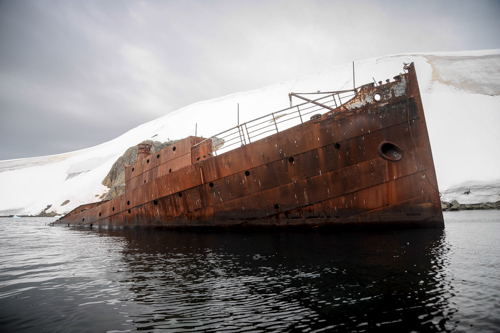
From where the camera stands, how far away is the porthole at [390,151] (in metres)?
8.74

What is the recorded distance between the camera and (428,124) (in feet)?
104

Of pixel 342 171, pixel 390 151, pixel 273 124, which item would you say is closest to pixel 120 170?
pixel 273 124

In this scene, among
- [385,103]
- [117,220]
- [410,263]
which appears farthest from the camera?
[117,220]

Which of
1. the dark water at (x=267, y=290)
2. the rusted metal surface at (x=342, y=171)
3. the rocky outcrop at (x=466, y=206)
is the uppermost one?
the rusted metal surface at (x=342, y=171)

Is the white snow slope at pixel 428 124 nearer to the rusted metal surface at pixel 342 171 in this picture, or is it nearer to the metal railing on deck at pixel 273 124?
the metal railing on deck at pixel 273 124

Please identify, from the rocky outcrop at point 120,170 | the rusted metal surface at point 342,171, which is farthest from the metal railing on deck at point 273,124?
the rocky outcrop at point 120,170

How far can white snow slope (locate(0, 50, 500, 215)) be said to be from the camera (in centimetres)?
2378

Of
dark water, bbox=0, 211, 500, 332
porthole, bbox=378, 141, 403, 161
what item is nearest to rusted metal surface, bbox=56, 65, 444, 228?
porthole, bbox=378, 141, 403, 161

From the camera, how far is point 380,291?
3.59m

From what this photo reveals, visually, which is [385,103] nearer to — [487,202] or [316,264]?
[316,264]

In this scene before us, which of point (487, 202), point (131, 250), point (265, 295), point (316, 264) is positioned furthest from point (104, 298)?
point (487, 202)

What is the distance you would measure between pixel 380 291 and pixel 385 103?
23.8ft

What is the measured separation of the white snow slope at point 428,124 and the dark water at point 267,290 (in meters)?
21.5

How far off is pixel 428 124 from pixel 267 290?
118 feet
